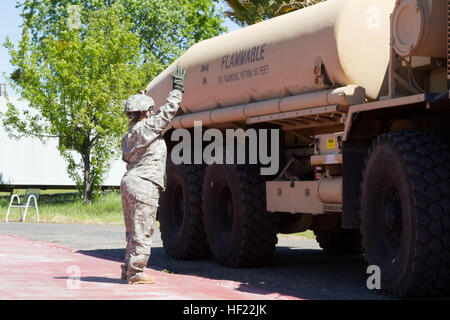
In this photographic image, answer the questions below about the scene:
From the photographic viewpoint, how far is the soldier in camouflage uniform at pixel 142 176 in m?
9.84

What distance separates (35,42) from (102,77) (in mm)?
18321

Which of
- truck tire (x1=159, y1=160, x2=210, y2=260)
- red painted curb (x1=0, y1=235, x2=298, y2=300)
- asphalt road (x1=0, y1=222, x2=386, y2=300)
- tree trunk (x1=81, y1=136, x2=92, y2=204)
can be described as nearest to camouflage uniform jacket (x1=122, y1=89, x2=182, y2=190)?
red painted curb (x1=0, y1=235, x2=298, y2=300)

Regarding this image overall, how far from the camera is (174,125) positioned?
1534 centimetres

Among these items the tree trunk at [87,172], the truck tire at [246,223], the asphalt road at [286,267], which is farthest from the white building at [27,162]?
the truck tire at [246,223]

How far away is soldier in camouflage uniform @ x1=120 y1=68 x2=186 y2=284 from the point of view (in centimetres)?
984

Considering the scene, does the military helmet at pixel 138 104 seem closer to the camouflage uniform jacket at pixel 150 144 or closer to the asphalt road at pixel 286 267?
the camouflage uniform jacket at pixel 150 144

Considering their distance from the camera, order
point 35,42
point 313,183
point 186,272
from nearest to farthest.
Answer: point 313,183 < point 186,272 < point 35,42

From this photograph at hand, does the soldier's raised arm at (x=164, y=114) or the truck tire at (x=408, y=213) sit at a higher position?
the soldier's raised arm at (x=164, y=114)

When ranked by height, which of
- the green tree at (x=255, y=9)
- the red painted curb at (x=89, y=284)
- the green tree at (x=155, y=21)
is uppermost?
the green tree at (x=155, y=21)

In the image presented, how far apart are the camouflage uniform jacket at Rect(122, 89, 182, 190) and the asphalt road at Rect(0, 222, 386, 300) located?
6.14 ft

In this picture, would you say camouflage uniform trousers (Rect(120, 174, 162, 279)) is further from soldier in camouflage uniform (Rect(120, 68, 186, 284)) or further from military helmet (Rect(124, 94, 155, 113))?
military helmet (Rect(124, 94, 155, 113))

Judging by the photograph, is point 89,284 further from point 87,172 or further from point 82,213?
point 87,172
